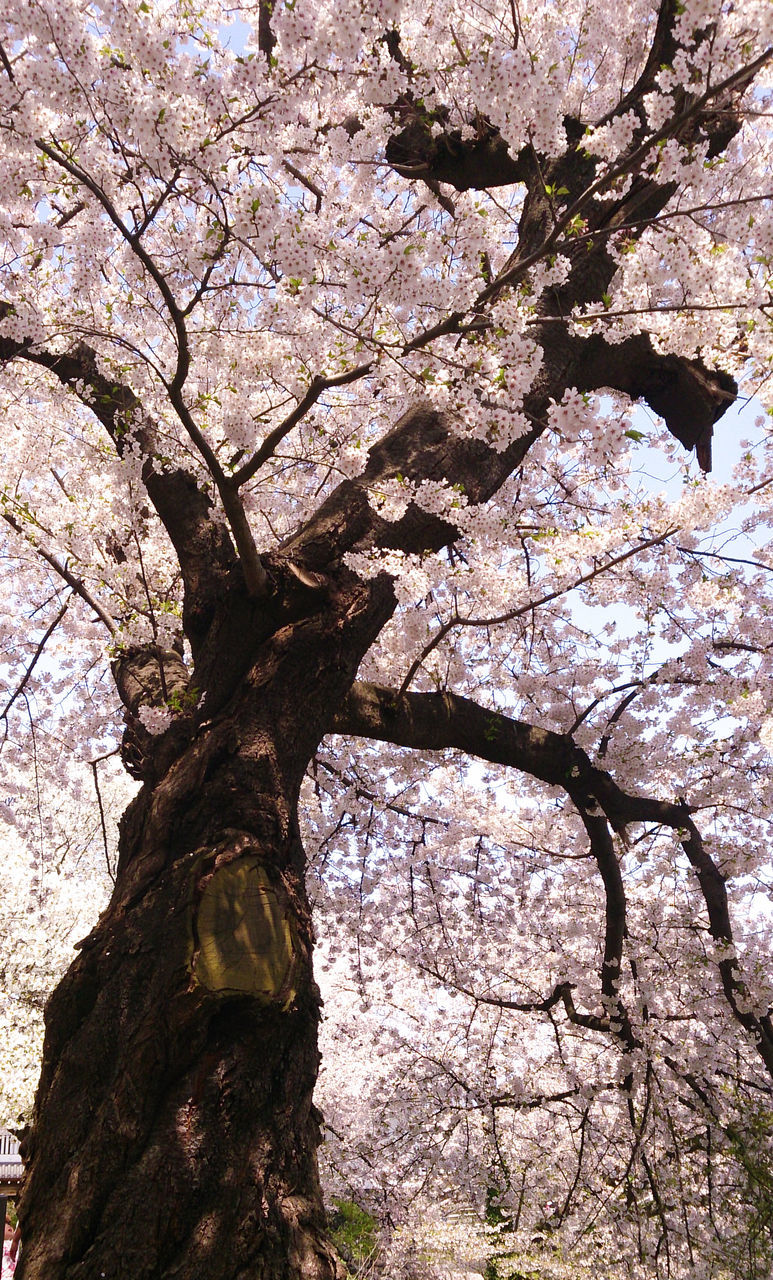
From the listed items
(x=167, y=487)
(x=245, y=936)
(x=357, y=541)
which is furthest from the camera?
(x=167, y=487)

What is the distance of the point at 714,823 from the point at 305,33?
18.5 ft

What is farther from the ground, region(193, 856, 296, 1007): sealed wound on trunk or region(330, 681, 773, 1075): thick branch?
region(330, 681, 773, 1075): thick branch

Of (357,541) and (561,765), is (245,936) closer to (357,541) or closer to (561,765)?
(357,541)

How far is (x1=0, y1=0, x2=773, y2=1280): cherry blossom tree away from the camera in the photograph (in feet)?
7.36

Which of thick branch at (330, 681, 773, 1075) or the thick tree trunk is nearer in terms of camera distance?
the thick tree trunk

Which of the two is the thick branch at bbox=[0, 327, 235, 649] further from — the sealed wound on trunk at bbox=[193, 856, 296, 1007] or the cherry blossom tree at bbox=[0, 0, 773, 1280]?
the sealed wound on trunk at bbox=[193, 856, 296, 1007]

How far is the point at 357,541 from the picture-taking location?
3254 millimetres

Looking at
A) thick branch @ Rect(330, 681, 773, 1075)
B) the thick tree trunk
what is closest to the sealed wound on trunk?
the thick tree trunk

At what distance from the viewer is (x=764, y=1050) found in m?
4.47

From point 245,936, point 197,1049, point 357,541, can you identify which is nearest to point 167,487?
point 357,541

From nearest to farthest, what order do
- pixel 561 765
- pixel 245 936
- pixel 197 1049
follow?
1. pixel 197 1049
2. pixel 245 936
3. pixel 561 765

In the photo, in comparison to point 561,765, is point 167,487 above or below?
above

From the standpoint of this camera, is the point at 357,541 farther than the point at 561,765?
No

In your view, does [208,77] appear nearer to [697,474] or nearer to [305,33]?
[305,33]
